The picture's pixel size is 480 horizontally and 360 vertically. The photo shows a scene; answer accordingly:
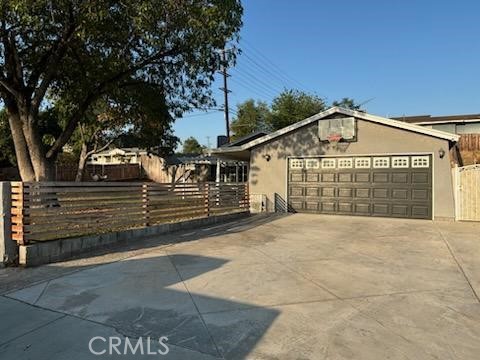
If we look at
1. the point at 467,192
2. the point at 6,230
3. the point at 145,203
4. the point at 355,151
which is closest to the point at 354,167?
the point at 355,151

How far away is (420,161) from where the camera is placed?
14.2 metres

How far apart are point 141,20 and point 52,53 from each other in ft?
12.3

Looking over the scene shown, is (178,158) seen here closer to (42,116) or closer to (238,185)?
(42,116)

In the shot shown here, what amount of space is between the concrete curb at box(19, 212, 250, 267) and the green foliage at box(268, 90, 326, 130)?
88.7 ft

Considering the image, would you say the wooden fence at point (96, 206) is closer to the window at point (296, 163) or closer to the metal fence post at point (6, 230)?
the metal fence post at point (6, 230)

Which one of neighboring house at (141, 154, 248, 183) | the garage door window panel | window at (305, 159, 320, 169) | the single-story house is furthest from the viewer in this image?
neighboring house at (141, 154, 248, 183)

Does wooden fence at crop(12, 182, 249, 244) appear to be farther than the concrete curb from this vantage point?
Yes

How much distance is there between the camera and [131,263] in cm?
722

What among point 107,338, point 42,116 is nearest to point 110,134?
point 42,116

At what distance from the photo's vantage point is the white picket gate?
511 inches

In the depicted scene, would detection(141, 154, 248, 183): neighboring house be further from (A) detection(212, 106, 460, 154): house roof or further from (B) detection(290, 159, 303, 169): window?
(B) detection(290, 159, 303, 169): window

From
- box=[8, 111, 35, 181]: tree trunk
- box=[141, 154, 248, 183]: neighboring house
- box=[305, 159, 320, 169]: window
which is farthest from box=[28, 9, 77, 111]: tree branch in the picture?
box=[141, 154, 248, 183]: neighboring house

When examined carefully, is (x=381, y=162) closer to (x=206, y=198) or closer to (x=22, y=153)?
(x=206, y=198)

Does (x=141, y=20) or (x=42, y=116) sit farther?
(x=42, y=116)
